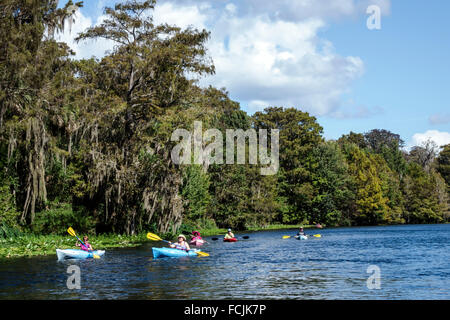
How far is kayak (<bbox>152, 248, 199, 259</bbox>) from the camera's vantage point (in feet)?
77.9

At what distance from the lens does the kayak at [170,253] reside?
23730mm

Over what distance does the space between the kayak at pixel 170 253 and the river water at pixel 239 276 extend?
0.97ft

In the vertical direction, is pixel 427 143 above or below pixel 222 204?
above

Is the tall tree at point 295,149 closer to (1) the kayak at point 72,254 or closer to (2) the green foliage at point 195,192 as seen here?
(2) the green foliage at point 195,192

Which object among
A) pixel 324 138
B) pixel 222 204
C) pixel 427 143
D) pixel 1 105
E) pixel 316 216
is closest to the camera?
pixel 1 105

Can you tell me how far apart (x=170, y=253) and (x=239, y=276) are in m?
6.83

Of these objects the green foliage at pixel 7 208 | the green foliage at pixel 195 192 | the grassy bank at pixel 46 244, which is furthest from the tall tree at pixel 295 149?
the green foliage at pixel 7 208

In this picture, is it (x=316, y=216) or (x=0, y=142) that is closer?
(x=0, y=142)

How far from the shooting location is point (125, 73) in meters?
35.4

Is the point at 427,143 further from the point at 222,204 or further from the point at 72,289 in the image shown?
the point at 72,289

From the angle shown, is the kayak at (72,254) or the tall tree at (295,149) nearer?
the kayak at (72,254)

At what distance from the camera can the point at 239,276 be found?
18281 mm

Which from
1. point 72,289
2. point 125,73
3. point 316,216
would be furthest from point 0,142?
point 316,216

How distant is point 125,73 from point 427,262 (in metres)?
23.4
